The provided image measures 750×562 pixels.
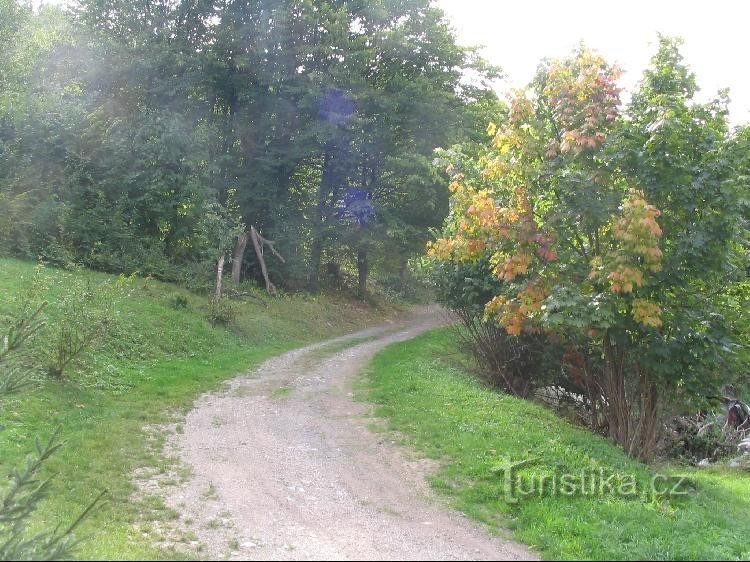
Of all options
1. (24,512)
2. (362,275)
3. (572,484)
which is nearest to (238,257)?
(362,275)

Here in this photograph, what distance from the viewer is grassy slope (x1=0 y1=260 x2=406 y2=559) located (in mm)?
6539

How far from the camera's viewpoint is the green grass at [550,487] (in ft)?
20.7

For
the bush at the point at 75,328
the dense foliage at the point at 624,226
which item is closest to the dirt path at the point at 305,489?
the bush at the point at 75,328

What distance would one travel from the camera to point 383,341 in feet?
73.0

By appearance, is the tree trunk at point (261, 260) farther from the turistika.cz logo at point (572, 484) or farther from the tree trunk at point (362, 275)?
the turistika.cz logo at point (572, 484)

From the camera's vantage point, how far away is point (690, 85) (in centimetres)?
1002

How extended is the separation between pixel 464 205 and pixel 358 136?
16.9 meters

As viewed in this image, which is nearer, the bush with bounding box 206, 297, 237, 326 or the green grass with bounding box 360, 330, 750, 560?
the green grass with bounding box 360, 330, 750, 560

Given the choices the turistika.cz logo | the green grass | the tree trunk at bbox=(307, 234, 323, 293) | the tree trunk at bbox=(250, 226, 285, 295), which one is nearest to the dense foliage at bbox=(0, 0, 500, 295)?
the tree trunk at bbox=(307, 234, 323, 293)

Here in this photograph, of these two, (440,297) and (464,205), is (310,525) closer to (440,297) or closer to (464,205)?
(464,205)

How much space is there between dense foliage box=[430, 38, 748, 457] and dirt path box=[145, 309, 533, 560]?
331 cm

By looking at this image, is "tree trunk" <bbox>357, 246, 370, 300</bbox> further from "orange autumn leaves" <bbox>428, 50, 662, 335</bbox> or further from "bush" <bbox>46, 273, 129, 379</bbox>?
"orange autumn leaves" <bbox>428, 50, 662, 335</bbox>

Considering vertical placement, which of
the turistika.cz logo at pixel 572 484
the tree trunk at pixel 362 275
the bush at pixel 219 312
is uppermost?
the tree trunk at pixel 362 275

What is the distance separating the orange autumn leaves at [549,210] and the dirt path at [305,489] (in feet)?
11.3
